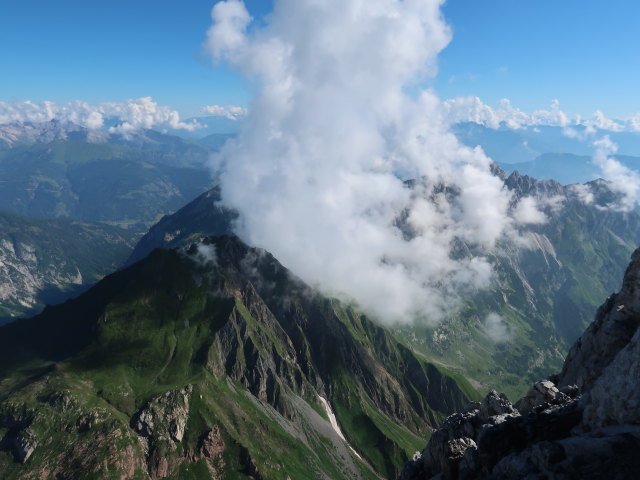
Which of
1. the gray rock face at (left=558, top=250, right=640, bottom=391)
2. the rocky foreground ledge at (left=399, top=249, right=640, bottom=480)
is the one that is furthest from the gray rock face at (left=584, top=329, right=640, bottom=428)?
the gray rock face at (left=558, top=250, right=640, bottom=391)

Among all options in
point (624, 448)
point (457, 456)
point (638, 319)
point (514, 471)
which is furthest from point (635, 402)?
point (638, 319)

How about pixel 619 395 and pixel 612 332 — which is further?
pixel 612 332

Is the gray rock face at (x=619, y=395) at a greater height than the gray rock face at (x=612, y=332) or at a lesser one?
lesser

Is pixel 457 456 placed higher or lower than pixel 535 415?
lower

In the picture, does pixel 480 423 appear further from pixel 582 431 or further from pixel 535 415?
pixel 582 431

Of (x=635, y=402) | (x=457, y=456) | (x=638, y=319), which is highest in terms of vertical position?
(x=638, y=319)

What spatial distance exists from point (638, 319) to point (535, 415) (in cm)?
2904

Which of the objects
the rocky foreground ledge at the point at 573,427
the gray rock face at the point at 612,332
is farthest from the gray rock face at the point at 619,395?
the gray rock face at the point at 612,332

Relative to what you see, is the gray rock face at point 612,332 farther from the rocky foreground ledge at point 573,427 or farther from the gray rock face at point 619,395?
the gray rock face at point 619,395

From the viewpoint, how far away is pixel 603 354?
7450 cm

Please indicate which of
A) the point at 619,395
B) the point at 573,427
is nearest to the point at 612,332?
the point at 573,427

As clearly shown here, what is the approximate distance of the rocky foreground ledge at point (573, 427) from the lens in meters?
40.6

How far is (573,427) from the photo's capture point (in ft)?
169

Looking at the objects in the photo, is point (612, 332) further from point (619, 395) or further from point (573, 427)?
point (619, 395)
